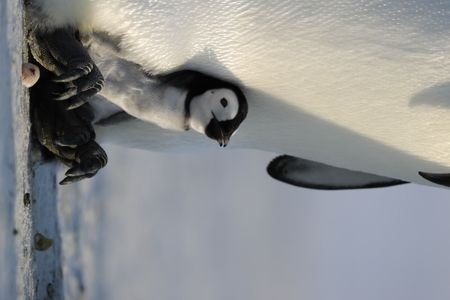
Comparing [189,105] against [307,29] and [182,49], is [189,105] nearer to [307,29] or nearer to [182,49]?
[182,49]

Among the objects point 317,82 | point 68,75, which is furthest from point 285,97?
point 68,75

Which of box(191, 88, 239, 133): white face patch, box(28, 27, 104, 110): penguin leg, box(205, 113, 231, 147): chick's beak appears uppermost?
box(28, 27, 104, 110): penguin leg

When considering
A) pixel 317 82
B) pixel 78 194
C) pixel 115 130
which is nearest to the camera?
pixel 317 82

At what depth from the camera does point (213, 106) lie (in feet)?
2.77

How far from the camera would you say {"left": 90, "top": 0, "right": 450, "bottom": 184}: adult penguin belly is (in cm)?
75

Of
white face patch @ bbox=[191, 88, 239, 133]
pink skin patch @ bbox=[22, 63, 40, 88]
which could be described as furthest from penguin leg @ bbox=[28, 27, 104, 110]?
white face patch @ bbox=[191, 88, 239, 133]

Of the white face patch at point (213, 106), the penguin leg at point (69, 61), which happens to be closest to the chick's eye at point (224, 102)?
the white face patch at point (213, 106)

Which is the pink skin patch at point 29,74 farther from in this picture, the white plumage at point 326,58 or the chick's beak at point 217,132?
the chick's beak at point 217,132

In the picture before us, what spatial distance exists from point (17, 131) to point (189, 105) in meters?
0.23

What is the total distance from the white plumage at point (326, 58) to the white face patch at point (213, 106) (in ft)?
0.09

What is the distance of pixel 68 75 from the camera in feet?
2.51

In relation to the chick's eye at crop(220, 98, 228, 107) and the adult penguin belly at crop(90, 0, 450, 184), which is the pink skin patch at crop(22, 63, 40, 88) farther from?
the chick's eye at crop(220, 98, 228, 107)

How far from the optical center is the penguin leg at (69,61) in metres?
0.77

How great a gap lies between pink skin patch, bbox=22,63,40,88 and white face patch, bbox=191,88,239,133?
0.64ft
